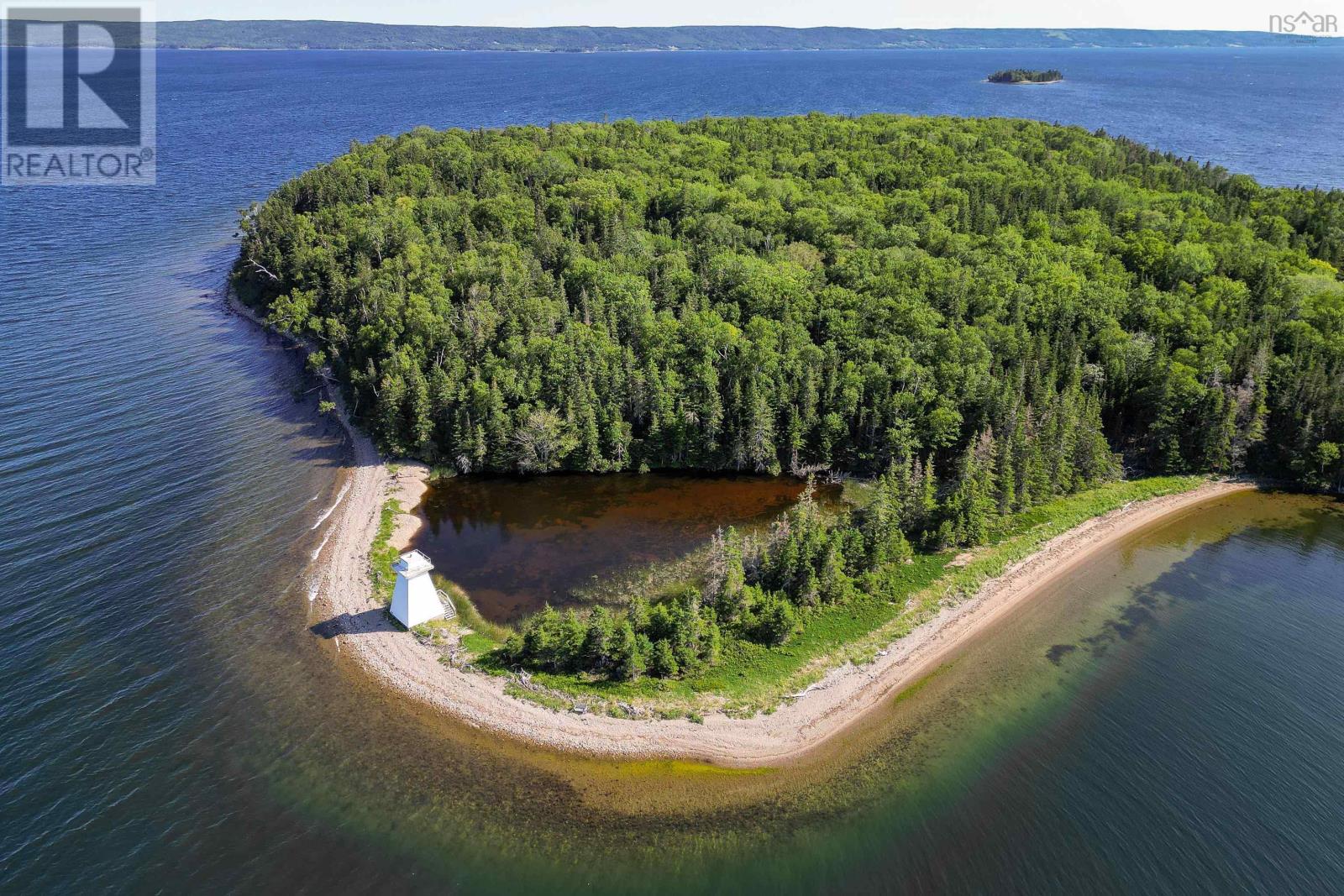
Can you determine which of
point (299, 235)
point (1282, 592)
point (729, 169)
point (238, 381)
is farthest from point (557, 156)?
point (1282, 592)

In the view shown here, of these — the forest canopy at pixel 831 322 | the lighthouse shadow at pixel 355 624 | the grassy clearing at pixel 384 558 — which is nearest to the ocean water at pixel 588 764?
the lighthouse shadow at pixel 355 624

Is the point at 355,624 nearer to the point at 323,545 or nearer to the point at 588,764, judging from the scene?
the point at 323,545

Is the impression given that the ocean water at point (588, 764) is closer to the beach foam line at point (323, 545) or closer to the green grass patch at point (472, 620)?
the beach foam line at point (323, 545)

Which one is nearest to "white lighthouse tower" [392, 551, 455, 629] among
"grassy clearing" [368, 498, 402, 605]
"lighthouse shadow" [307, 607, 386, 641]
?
"lighthouse shadow" [307, 607, 386, 641]

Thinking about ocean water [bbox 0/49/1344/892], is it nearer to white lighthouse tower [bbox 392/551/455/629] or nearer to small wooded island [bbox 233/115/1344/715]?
white lighthouse tower [bbox 392/551/455/629]

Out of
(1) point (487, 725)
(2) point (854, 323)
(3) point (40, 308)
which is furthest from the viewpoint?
(3) point (40, 308)

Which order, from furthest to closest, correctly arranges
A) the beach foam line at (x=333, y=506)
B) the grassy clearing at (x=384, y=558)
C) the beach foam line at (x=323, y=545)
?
1. the beach foam line at (x=333, y=506)
2. the beach foam line at (x=323, y=545)
3. the grassy clearing at (x=384, y=558)

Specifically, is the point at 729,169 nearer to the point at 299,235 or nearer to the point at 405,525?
the point at 299,235
